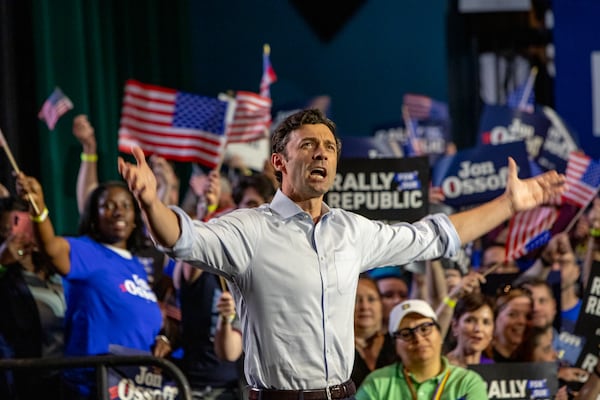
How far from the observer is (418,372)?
434 cm

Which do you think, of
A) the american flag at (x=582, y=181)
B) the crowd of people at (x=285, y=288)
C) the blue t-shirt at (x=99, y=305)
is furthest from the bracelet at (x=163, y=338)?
the american flag at (x=582, y=181)

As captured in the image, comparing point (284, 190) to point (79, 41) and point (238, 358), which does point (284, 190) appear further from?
point (79, 41)

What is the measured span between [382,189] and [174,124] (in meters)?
1.53

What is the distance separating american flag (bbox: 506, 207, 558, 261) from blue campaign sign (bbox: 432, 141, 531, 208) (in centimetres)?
22

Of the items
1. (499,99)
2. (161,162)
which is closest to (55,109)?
(161,162)

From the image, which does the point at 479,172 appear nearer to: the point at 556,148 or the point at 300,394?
the point at 556,148

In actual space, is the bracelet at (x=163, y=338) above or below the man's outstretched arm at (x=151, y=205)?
below

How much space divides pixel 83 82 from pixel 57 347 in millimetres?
2567

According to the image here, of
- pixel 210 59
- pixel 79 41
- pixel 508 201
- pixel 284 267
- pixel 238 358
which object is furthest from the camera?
pixel 210 59

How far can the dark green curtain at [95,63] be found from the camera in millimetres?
6473

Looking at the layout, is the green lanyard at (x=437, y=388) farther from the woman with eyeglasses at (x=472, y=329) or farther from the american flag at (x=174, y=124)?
the american flag at (x=174, y=124)

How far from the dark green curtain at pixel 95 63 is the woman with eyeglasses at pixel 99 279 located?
2.07 m

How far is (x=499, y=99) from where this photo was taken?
11484mm

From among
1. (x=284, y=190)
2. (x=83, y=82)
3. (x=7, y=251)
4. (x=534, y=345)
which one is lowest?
(x=534, y=345)
